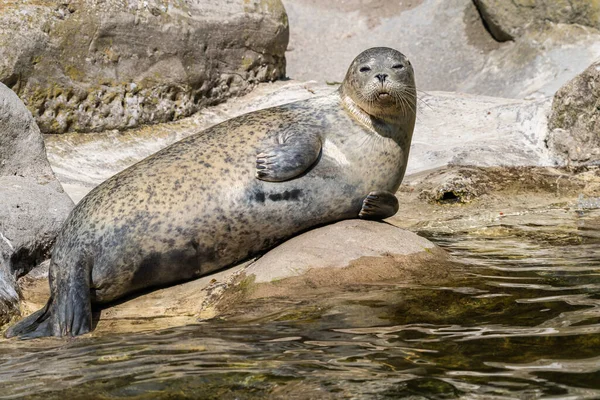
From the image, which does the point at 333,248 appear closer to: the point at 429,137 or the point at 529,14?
the point at 429,137

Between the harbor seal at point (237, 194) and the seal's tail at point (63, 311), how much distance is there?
0.04ft

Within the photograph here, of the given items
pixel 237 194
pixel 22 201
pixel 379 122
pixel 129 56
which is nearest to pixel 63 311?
pixel 237 194

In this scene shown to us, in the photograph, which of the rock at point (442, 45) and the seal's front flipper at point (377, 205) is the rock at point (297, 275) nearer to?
the seal's front flipper at point (377, 205)

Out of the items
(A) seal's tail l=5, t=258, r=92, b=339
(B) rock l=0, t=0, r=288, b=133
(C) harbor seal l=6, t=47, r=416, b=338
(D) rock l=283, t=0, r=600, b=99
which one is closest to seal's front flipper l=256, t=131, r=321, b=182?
(C) harbor seal l=6, t=47, r=416, b=338

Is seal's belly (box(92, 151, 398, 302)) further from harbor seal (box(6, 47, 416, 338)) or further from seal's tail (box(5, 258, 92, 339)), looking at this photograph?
seal's tail (box(5, 258, 92, 339))

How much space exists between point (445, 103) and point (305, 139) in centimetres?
548

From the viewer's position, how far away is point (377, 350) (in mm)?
3543

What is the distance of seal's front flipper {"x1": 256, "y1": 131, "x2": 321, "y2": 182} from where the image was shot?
5.52 meters

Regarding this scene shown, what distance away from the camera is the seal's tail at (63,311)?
16.0 ft

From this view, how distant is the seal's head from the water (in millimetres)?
1284

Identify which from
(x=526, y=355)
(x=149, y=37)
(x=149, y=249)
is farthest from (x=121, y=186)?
(x=149, y=37)

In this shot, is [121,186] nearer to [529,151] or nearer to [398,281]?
[398,281]

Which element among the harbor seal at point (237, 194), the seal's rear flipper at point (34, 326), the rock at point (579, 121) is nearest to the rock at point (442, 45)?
the rock at point (579, 121)

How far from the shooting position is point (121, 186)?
5680mm
